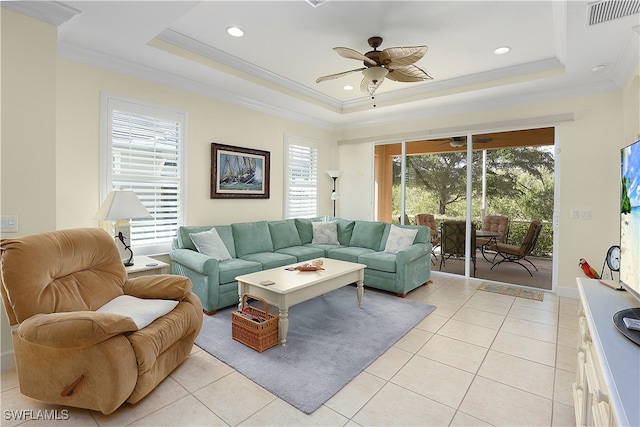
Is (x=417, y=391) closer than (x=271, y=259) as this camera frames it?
Yes

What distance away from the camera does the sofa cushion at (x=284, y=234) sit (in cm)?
504

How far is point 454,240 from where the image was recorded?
5.33 metres

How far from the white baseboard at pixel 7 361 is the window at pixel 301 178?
380 cm

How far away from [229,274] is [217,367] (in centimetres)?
126

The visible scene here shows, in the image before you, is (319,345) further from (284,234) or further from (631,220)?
(284,234)

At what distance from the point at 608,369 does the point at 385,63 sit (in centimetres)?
284

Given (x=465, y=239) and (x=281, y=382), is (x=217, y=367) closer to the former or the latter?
(x=281, y=382)

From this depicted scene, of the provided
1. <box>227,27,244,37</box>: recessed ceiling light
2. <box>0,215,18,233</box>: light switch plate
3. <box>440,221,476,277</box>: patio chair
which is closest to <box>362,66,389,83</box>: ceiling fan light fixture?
<box>227,27,244,37</box>: recessed ceiling light

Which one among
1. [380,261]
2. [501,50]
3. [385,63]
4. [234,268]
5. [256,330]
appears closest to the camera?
[256,330]

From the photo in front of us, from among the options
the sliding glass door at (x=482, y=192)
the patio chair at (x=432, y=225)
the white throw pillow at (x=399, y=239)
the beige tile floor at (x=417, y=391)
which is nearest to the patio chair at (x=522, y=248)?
the sliding glass door at (x=482, y=192)

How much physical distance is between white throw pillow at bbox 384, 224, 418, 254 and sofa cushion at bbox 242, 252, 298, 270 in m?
1.44

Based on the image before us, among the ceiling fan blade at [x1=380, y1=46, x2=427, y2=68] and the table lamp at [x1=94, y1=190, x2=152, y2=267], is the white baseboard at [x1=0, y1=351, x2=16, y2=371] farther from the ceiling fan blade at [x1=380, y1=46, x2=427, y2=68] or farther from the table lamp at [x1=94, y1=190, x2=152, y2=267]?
the ceiling fan blade at [x1=380, y1=46, x2=427, y2=68]

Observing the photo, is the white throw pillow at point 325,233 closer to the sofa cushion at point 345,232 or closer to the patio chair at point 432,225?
the sofa cushion at point 345,232

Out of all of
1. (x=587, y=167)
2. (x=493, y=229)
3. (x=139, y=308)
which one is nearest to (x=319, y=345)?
(x=139, y=308)
